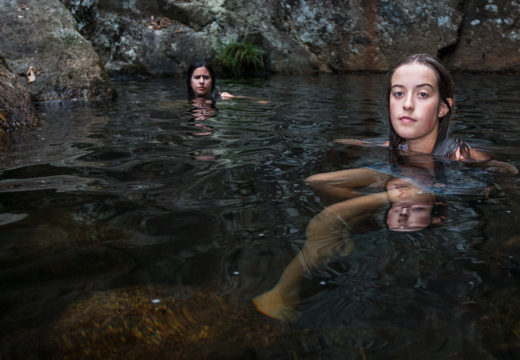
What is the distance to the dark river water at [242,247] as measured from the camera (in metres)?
1.37

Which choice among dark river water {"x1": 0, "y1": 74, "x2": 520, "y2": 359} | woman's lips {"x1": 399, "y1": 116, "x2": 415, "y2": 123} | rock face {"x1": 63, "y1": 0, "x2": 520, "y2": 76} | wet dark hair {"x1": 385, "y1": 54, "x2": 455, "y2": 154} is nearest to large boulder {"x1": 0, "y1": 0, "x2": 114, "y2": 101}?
dark river water {"x1": 0, "y1": 74, "x2": 520, "y2": 359}

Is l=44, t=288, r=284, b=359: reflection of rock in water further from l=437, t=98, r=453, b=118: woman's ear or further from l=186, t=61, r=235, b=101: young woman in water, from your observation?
l=186, t=61, r=235, b=101: young woman in water

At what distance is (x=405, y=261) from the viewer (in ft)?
5.77

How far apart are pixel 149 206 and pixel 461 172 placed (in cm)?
204

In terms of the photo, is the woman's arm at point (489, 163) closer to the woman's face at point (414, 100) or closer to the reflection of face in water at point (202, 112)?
the woman's face at point (414, 100)

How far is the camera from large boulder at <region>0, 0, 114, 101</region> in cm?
677

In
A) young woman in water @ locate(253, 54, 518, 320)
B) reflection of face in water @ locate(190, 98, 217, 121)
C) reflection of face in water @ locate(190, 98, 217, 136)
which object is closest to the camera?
young woman in water @ locate(253, 54, 518, 320)

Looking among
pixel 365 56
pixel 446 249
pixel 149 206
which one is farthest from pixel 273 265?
pixel 365 56

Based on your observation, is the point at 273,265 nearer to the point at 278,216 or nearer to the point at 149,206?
the point at 278,216

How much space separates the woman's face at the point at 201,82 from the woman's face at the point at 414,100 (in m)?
4.32

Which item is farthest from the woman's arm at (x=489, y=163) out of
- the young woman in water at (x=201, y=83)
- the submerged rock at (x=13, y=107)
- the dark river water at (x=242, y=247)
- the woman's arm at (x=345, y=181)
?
the young woman in water at (x=201, y=83)

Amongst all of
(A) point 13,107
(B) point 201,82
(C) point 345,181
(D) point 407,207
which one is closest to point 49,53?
(B) point 201,82

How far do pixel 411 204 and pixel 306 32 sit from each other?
33.3ft

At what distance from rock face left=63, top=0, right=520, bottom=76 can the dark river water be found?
7871mm
